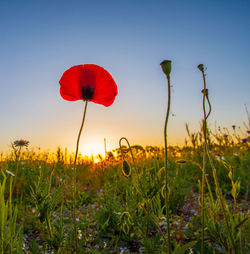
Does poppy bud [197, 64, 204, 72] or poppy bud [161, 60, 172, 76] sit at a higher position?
poppy bud [197, 64, 204, 72]

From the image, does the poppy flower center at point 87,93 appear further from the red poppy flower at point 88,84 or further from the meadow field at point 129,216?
the meadow field at point 129,216

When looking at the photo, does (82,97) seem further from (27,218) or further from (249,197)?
(249,197)

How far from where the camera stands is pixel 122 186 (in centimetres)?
313

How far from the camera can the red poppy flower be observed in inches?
48.5

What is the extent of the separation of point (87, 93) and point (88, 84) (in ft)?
0.18

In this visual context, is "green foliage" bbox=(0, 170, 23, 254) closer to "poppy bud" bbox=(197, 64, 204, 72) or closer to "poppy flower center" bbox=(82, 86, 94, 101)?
"poppy flower center" bbox=(82, 86, 94, 101)

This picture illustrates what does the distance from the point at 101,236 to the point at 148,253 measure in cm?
92

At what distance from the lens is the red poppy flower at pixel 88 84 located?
1.23m

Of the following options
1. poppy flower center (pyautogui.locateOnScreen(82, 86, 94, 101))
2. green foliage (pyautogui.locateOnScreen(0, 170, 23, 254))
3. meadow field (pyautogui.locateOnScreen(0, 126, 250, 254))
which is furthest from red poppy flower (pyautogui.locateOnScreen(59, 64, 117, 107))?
green foliage (pyautogui.locateOnScreen(0, 170, 23, 254))

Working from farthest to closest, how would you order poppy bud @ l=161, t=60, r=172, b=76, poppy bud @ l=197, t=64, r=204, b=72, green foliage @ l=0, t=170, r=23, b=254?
poppy bud @ l=197, t=64, r=204, b=72
green foliage @ l=0, t=170, r=23, b=254
poppy bud @ l=161, t=60, r=172, b=76

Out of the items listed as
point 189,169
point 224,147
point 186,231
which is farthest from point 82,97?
point 224,147

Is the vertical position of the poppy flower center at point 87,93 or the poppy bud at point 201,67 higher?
the poppy bud at point 201,67

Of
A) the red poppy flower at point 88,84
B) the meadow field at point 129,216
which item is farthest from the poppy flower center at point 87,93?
the meadow field at point 129,216

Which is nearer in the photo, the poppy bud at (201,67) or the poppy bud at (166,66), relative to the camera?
the poppy bud at (166,66)
